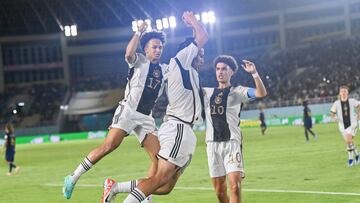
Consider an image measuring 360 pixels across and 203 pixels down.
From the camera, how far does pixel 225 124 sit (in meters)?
10.1

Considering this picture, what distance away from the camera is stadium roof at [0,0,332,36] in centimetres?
7319

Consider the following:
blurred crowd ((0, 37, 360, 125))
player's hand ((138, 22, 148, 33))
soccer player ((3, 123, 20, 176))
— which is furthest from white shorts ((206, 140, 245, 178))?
blurred crowd ((0, 37, 360, 125))

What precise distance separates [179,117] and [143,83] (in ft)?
3.73

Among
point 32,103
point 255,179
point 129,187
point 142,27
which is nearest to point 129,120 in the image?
point 129,187

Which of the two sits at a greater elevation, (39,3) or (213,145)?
(39,3)

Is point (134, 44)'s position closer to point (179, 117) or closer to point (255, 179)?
point (179, 117)

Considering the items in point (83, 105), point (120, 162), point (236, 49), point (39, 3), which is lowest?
point (120, 162)

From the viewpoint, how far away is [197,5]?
229 feet

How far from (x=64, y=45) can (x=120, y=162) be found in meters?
58.0

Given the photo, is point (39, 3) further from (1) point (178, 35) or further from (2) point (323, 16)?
(2) point (323, 16)

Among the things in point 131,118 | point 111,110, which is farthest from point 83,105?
point 131,118

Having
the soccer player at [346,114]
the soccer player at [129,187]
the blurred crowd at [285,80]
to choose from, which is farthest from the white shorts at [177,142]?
the blurred crowd at [285,80]

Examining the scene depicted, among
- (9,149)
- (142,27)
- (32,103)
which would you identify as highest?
(32,103)

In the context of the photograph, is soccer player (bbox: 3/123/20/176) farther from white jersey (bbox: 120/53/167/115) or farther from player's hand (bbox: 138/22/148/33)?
player's hand (bbox: 138/22/148/33)
